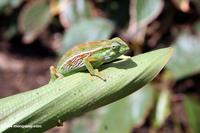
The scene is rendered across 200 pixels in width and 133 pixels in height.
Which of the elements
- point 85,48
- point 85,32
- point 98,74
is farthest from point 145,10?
point 98,74

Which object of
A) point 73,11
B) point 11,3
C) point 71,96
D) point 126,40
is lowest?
point 71,96

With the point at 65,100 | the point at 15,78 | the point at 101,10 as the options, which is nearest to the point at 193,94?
the point at 101,10

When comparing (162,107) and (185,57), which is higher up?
(185,57)

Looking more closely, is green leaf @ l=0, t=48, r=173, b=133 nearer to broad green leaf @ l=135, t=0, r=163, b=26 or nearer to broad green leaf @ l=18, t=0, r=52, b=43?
broad green leaf @ l=135, t=0, r=163, b=26

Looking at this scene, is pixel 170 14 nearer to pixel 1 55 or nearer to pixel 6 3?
pixel 6 3

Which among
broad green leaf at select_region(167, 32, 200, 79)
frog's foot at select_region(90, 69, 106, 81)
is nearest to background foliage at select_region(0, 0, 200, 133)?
broad green leaf at select_region(167, 32, 200, 79)

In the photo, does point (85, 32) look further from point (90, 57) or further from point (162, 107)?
point (90, 57)
